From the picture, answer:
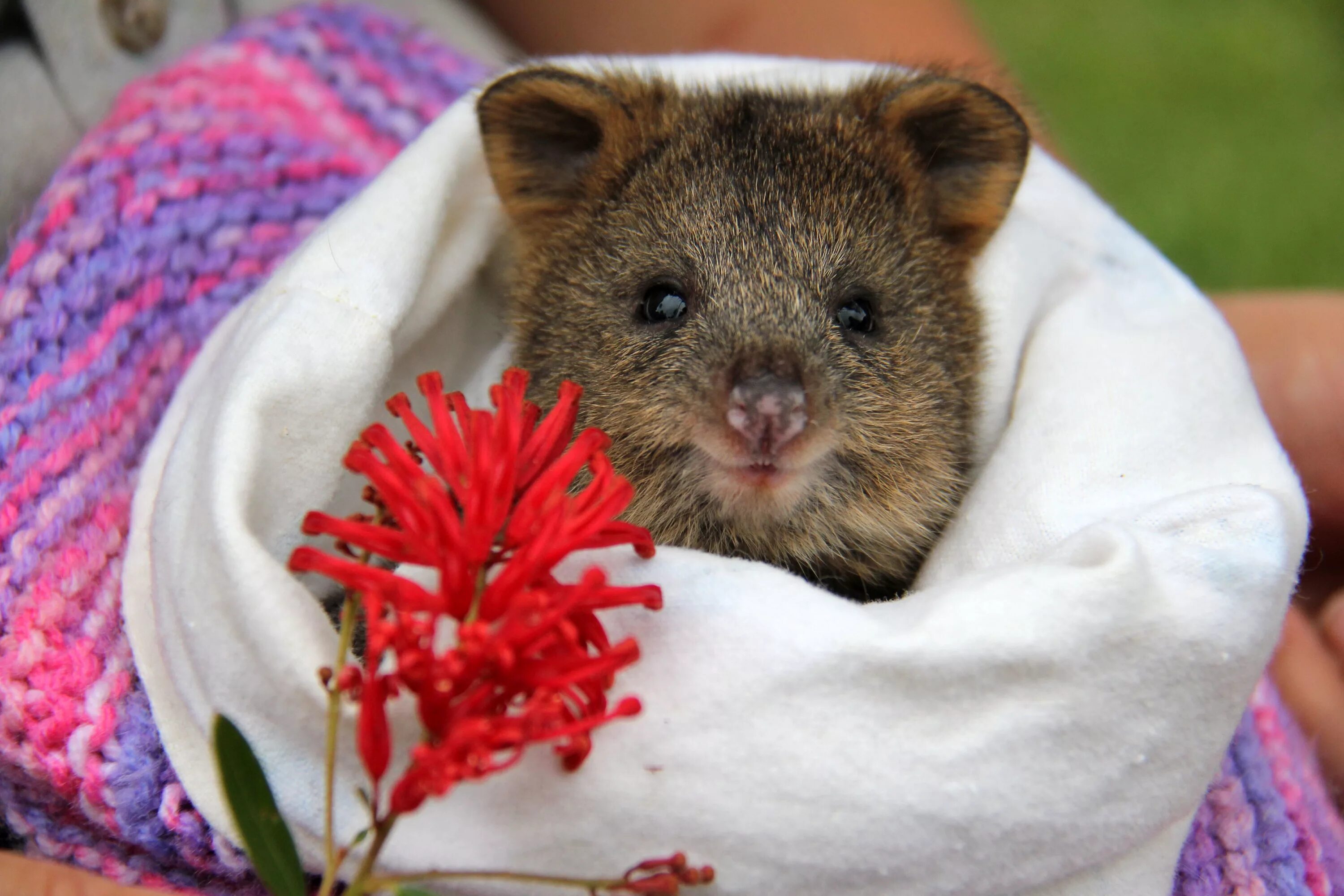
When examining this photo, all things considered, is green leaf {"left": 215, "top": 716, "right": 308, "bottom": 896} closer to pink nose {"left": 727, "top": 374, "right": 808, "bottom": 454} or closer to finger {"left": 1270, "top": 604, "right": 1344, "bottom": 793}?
pink nose {"left": 727, "top": 374, "right": 808, "bottom": 454}

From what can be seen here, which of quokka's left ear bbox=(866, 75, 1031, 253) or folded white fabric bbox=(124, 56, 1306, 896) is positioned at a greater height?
quokka's left ear bbox=(866, 75, 1031, 253)

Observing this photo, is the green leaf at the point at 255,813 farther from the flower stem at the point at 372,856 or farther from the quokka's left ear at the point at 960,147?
the quokka's left ear at the point at 960,147

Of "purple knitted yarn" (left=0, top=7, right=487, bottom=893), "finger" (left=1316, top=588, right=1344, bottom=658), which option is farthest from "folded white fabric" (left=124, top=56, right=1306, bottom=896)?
"finger" (left=1316, top=588, right=1344, bottom=658)

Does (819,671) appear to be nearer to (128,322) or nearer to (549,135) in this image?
(549,135)

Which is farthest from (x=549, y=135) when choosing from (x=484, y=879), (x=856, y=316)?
(x=484, y=879)

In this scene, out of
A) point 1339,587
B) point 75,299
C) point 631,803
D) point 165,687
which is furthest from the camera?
point 1339,587

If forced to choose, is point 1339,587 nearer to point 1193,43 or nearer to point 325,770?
point 325,770

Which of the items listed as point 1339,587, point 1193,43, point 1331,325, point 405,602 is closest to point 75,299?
point 405,602
